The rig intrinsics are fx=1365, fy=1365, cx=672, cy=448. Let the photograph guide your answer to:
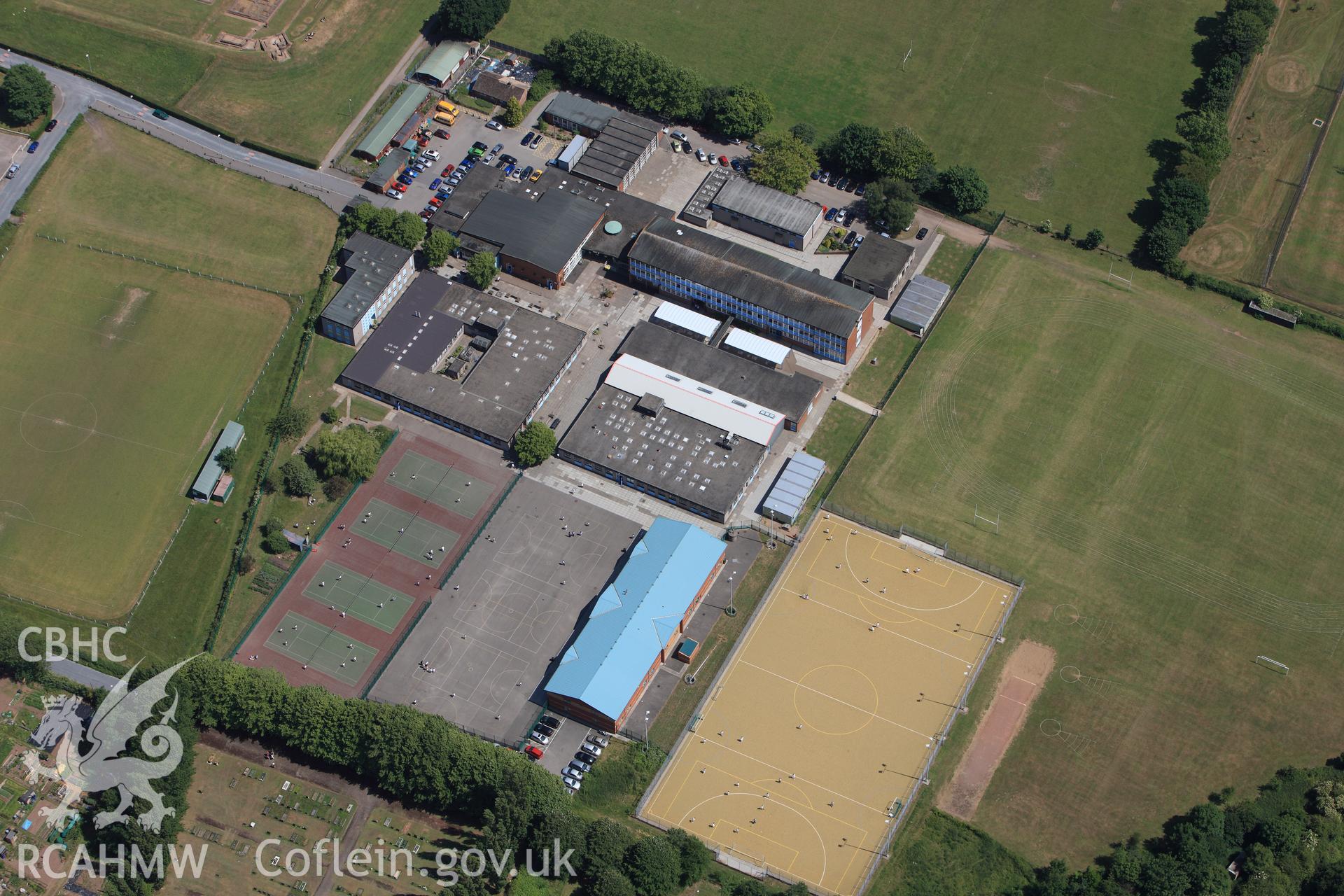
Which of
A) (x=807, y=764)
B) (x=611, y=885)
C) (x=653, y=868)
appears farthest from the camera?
(x=807, y=764)

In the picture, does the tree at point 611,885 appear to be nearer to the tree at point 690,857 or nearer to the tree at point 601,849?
the tree at point 601,849

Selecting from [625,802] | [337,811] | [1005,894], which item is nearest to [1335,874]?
[1005,894]

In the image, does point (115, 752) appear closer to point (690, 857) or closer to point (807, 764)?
point (690, 857)

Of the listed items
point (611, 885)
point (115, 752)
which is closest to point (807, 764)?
point (611, 885)

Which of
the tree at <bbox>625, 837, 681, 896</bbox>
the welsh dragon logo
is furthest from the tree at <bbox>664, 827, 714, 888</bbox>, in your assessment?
the welsh dragon logo

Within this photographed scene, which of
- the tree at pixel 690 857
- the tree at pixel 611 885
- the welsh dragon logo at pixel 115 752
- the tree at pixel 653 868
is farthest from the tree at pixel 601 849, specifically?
the welsh dragon logo at pixel 115 752

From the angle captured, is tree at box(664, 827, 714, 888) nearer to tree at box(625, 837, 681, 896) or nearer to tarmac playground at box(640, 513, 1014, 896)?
tree at box(625, 837, 681, 896)
